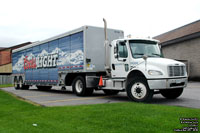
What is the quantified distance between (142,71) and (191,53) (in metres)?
18.7

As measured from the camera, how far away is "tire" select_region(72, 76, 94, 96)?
1277 centimetres

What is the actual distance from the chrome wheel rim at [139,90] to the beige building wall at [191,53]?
698 inches

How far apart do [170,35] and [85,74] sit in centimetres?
2087

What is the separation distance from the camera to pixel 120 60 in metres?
10.8

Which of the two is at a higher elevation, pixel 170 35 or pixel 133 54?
pixel 170 35

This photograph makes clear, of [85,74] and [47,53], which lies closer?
[85,74]

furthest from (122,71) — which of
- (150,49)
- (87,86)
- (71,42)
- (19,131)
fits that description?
(19,131)

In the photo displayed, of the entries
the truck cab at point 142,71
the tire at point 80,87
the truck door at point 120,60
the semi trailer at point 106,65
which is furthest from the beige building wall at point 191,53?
the truck door at point 120,60

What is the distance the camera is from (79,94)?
13.1 meters

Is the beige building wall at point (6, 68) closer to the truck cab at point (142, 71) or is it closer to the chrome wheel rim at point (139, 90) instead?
the truck cab at point (142, 71)

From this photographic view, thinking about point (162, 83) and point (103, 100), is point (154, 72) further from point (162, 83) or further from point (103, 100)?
point (103, 100)

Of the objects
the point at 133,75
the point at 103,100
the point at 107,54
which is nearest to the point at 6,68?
the point at 107,54

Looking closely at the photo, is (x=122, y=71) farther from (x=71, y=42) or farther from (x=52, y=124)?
(x=52, y=124)

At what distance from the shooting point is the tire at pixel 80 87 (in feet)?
41.9
